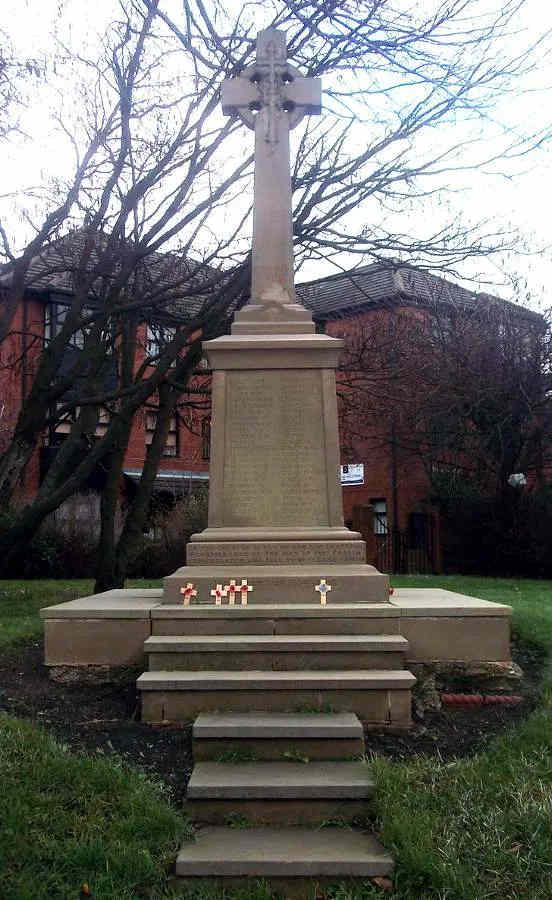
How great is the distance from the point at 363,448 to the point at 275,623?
24.3 m

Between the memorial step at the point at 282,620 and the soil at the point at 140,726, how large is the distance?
24.7 inches

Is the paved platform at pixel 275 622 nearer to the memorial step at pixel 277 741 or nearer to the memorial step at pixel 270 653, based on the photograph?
the memorial step at pixel 270 653

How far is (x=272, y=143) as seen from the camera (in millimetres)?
8594

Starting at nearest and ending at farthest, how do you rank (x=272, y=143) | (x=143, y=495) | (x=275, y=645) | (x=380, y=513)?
(x=275, y=645) → (x=272, y=143) → (x=143, y=495) → (x=380, y=513)

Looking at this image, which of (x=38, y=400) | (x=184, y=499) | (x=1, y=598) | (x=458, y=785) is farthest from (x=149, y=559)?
(x=458, y=785)

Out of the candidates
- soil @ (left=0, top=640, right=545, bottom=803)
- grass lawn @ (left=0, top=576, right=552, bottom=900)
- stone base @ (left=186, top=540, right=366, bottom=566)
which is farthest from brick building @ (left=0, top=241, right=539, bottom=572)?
grass lawn @ (left=0, top=576, right=552, bottom=900)

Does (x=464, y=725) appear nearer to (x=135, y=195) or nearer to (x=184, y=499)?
(x=135, y=195)

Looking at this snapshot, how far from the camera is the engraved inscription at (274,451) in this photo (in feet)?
24.9

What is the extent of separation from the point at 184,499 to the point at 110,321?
996 cm

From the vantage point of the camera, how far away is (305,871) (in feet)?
12.9

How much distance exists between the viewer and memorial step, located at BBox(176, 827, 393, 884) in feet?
12.9

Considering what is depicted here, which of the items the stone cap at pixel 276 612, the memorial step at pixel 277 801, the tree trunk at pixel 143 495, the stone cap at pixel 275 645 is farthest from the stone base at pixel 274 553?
the tree trunk at pixel 143 495

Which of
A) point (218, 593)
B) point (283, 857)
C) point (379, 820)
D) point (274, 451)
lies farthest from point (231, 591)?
point (283, 857)

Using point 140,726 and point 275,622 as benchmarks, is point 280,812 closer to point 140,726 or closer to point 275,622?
point 140,726
